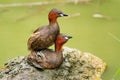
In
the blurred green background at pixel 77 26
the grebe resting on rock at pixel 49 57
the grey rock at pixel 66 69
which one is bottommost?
the blurred green background at pixel 77 26

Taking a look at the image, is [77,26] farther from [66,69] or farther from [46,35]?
Answer: [46,35]

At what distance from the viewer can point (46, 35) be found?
9.49ft

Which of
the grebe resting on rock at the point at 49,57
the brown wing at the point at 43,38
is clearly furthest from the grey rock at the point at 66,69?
the brown wing at the point at 43,38

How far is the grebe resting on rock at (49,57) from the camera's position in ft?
9.56

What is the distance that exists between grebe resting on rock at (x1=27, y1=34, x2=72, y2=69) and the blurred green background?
567mm

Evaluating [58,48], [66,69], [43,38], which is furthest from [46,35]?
[66,69]

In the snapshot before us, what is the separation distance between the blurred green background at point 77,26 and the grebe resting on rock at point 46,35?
2.20 ft

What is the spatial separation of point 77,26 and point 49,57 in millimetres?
1350

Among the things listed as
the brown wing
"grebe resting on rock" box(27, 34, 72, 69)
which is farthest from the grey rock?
the brown wing

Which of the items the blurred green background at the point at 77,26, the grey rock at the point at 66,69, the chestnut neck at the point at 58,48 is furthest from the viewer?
the blurred green background at the point at 77,26

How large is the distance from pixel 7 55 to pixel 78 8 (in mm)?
1164

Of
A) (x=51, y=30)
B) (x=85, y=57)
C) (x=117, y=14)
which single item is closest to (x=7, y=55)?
(x=85, y=57)

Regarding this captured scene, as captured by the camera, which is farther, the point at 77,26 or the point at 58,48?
the point at 77,26

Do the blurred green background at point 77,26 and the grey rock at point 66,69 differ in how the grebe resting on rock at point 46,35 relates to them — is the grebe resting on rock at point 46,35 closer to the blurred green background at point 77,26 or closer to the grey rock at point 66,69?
the grey rock at point 66,69
